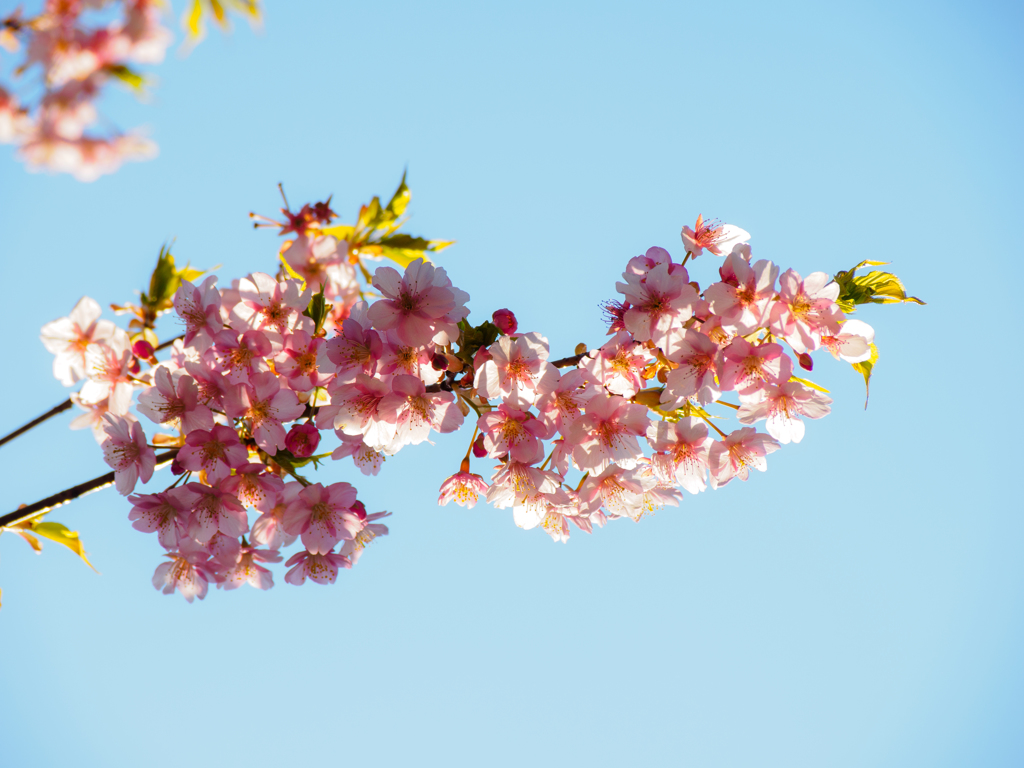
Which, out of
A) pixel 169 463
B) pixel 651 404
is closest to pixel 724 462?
pixel 651 404

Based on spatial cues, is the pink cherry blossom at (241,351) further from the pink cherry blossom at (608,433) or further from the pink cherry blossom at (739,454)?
the pink cherry blossom at (739,454)

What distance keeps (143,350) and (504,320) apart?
1025 millimetres

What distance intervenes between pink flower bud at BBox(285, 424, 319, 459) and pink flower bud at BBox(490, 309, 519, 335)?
1.82 ft

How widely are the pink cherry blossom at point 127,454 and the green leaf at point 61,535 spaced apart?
11.8 inches

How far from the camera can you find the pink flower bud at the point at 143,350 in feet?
5.64

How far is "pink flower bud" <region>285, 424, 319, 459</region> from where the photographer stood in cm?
158

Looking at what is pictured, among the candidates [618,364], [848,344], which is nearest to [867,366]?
[848,344]

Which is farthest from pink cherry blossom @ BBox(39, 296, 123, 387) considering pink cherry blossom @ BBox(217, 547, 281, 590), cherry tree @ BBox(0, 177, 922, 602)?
pink cherry blossom @ BBox(217, 547, 281, 590)

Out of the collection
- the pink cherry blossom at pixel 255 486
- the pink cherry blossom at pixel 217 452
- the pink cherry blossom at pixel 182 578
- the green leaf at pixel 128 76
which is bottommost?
the pink cherry blossom at pixel 182 578

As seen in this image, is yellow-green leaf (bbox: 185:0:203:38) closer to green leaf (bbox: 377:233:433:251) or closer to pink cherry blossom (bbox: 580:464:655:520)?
green leaf (bbox: 377:233:433:251)

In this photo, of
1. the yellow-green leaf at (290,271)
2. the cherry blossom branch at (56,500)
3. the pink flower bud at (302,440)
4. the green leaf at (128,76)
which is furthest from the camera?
the yellow-green leaf at (290,271)

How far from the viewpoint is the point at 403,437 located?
1.58 metres

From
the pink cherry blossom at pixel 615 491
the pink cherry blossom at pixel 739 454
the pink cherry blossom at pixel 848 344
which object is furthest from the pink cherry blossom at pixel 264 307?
the pink cherry blossom at pixel 848 344

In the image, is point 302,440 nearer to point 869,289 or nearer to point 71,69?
point 71,69
